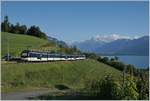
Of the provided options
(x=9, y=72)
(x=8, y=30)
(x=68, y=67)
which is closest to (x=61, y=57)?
(x=68, y=67)

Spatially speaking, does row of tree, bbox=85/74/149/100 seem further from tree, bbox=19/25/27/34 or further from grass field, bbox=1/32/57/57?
tree, bbox=19/25/27/34

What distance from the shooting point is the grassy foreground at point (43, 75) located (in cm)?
4891

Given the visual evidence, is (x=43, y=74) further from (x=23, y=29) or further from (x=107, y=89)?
(x=23, y=29)

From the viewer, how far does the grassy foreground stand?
48906 mm

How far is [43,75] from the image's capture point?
58.0m

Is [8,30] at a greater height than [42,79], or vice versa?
[8,30]

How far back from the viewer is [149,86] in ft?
91.7

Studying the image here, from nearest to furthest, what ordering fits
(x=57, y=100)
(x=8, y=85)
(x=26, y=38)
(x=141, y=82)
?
(x=141, y=82), (x=57, y=100), (x=8, y=85), (x=26, y=38)

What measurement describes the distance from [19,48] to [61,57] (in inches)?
348

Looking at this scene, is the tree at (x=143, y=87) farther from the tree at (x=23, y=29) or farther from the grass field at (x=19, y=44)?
the tree at (x=23, y=29)

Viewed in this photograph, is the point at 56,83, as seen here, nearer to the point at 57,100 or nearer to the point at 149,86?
the point at 57,100

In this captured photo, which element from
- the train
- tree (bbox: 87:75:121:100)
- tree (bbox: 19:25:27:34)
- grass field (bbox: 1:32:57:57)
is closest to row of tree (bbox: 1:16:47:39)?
tree (bbox: 19:25:27:34)

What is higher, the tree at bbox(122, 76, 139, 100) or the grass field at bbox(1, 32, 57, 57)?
the grass field at bbox(1, 32, 57, 57)

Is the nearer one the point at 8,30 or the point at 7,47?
the point at 7,47
